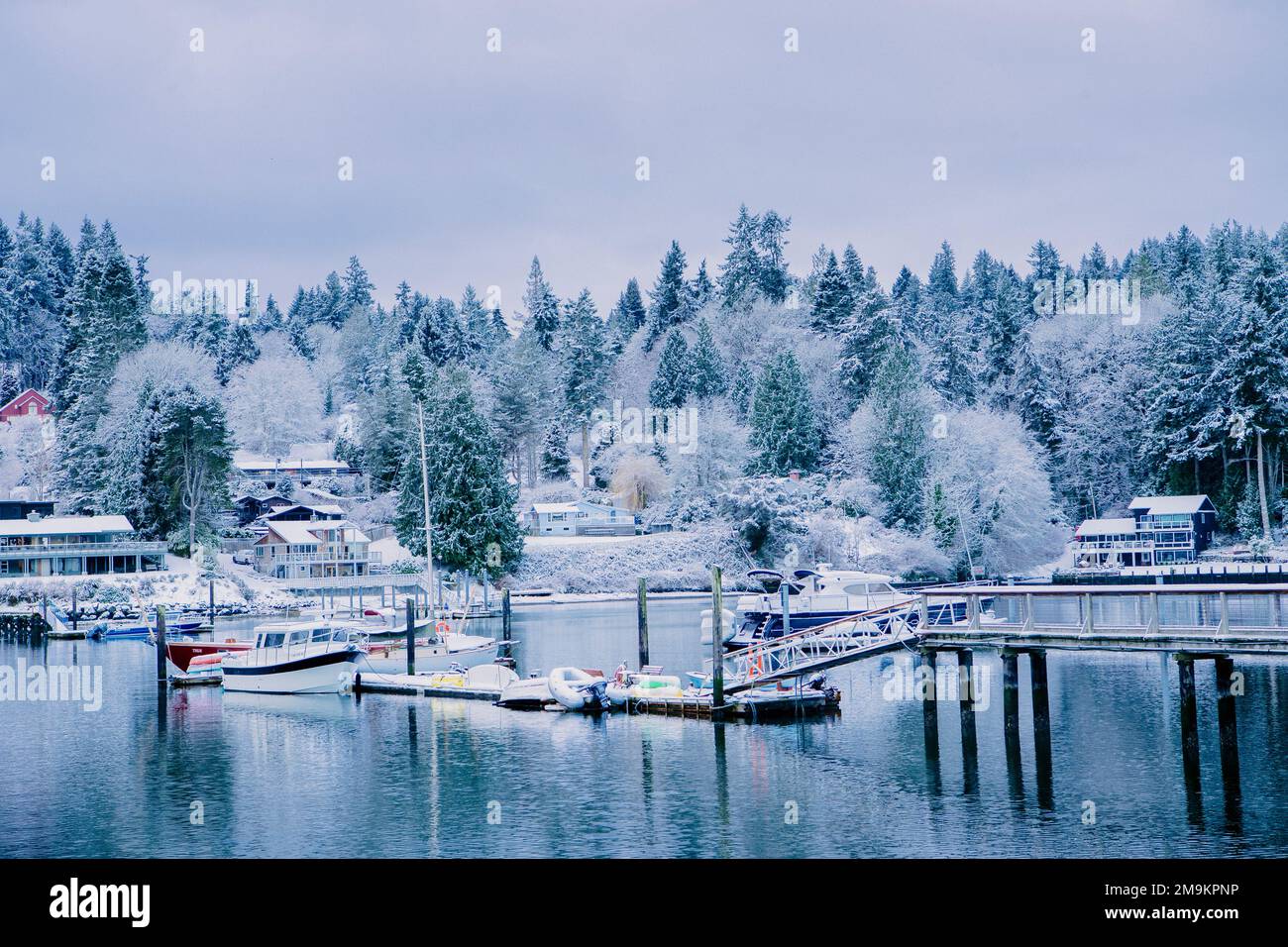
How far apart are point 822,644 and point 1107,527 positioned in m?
71.9

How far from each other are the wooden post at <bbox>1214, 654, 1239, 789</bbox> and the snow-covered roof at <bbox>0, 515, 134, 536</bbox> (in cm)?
9158

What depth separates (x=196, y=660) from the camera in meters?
60.6

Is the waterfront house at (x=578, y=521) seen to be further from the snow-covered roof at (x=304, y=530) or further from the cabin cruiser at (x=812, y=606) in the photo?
the cabin cruiser at (x=812, y=606)

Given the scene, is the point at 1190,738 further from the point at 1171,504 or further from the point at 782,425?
the point at 782,425

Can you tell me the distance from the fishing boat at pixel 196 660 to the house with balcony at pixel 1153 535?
233 ft

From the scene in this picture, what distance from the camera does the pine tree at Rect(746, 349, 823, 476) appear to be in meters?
120

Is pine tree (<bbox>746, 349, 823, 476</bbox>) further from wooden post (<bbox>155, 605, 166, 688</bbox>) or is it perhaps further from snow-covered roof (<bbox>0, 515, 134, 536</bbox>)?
wooden post (<bbox>155, 605, 166, 688</bbox>)

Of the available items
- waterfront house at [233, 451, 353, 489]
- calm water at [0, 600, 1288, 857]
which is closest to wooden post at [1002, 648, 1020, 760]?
calm water at [0, 600, 1288, 857]

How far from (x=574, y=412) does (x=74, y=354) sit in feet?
170

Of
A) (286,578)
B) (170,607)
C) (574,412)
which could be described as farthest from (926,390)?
(170,607)

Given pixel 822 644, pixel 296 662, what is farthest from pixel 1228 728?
pixel 296 662
